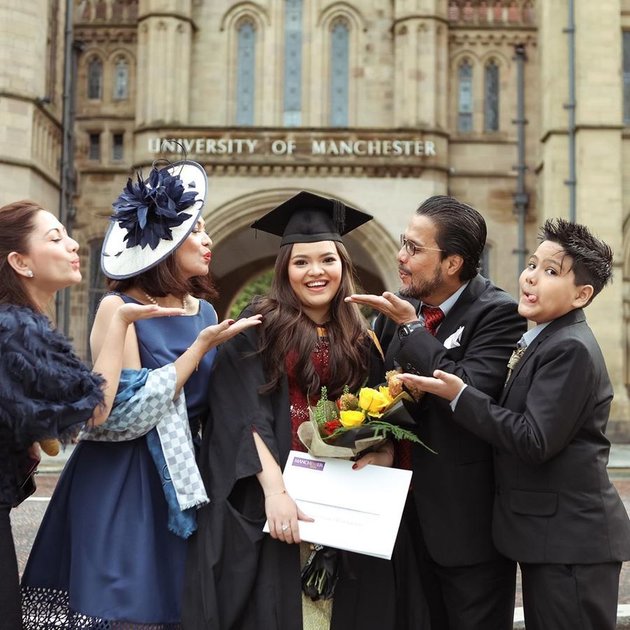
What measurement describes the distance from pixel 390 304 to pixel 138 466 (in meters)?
1.06

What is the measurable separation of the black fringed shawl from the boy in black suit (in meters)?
1.06

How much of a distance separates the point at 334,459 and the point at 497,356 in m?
0.74

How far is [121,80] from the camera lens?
21.9m

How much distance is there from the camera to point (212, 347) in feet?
10.4

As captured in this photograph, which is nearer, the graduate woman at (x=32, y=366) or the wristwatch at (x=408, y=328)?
the graduate woman at (x=32, y=366)

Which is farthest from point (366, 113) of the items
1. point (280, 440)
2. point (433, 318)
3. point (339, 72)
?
point (280, 440)

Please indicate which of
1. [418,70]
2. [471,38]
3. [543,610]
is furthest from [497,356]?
[471,38]

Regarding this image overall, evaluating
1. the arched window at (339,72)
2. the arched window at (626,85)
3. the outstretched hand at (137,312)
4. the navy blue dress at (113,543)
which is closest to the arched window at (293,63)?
the arched window at (339,72)

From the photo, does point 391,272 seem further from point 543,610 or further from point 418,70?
point 543,610

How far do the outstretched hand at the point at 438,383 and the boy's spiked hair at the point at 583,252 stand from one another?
57 centimetres

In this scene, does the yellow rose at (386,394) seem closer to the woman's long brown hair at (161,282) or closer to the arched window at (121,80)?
the woman's long brown hair at (161,282)

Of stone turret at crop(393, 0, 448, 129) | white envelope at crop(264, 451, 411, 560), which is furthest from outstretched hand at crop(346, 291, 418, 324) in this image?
stone turret at crop(393, 0, 448, 129)

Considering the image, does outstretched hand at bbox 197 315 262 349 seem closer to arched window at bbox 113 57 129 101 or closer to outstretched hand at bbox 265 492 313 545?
outstretched hand at bbox 265 492 313 545

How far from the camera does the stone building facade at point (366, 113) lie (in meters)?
18.5
